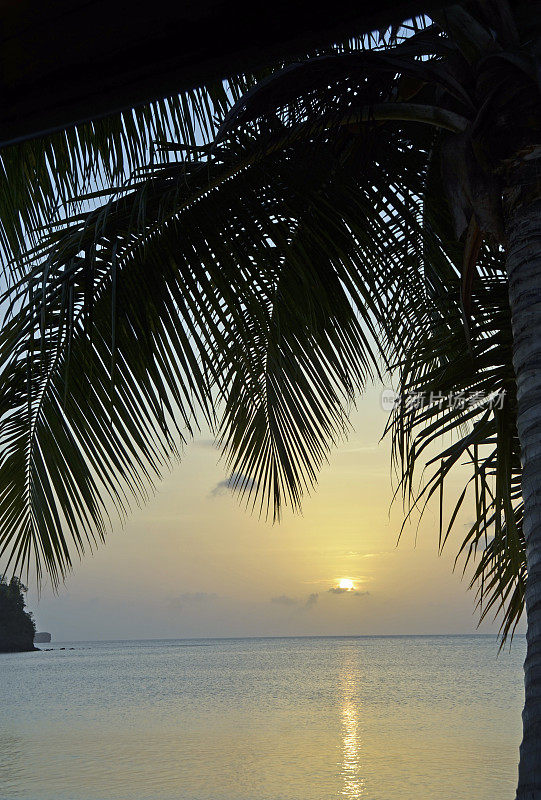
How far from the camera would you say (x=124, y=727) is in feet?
95.7

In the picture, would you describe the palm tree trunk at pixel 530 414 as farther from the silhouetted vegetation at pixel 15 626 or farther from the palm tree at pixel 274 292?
the silhouetted vegetation at pixel 15 626

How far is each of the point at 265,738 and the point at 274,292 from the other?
24410 millimetres

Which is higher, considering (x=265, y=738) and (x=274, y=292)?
(x=274, y=292)

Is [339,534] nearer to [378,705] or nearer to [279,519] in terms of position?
[378,705]

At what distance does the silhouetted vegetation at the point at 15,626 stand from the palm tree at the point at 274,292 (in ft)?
273

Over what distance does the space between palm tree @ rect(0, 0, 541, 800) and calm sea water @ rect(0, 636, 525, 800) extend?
587 inches

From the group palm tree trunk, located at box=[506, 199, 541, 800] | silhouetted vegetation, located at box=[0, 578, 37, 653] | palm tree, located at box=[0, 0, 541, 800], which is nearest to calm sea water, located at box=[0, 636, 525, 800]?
palm tree, located at box=[0, 0, 541, 800]

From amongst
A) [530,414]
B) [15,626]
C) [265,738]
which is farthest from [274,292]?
[15,626]

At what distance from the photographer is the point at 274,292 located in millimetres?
3939

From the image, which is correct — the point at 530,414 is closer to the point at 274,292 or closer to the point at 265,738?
the point at 274,292

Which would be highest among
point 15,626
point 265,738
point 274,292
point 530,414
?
point 274,292

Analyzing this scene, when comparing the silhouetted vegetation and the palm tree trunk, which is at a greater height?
the palm tree trunk

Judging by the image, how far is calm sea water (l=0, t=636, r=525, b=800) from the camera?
58.4 feet

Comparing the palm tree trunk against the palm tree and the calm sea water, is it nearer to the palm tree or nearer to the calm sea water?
the palm tree
